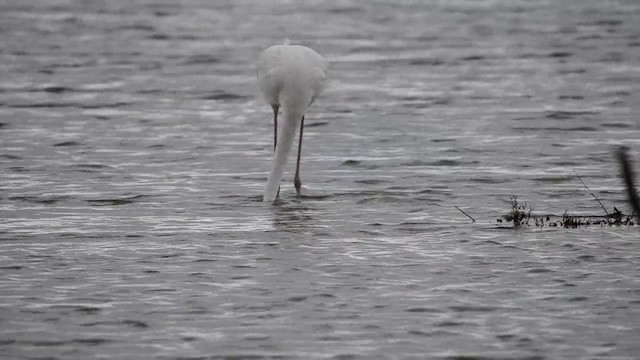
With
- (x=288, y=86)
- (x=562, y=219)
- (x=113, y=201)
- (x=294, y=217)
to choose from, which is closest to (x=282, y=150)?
(x=288, y=86)

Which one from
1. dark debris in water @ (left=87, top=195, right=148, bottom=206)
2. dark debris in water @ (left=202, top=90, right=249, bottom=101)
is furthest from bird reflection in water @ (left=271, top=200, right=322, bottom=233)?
dark debris in water @ (left=202, top=90, right=249, bottom=101)

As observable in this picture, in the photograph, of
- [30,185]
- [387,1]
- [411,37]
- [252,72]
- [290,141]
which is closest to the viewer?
[290,141]

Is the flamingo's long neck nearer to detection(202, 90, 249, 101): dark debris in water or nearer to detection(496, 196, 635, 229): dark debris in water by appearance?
detection(496, 196, 635, 229): dark debris in water

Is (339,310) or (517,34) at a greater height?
(517,34)

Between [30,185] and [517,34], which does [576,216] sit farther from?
[517,34]

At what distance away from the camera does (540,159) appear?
15.5 meters

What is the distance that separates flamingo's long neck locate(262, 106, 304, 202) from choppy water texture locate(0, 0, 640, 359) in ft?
0.58

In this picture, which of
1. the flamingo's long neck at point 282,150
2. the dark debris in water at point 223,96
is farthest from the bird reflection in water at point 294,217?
the dark debris in water at point 223,96

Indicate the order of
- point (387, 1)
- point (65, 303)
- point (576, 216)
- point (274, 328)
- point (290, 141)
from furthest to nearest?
point (387, 1) → point (290, 141) → point (576, 216) → point (65, 303) → point (274, 328)

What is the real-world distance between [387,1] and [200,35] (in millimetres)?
7939

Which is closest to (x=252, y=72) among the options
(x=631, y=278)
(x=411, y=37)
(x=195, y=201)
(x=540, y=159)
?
(x=411, y=37)

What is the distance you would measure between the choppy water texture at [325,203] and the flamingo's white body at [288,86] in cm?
39

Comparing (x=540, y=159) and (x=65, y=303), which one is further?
(x=540, y=159)

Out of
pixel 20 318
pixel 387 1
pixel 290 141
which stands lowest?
pixel 20 318
